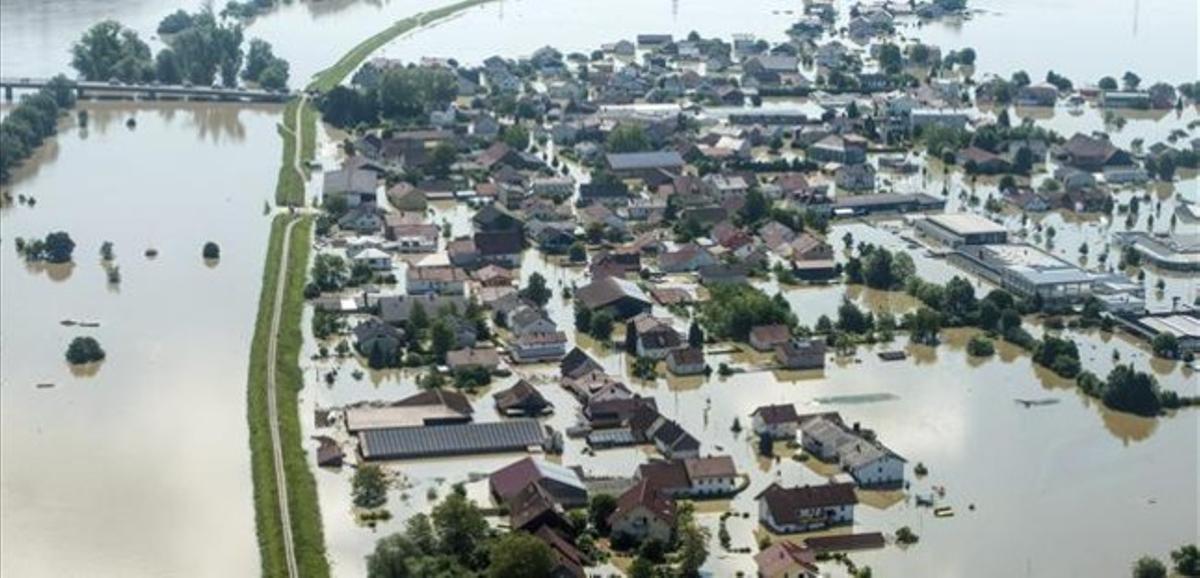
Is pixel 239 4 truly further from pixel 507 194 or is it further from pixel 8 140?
pixel 507 194

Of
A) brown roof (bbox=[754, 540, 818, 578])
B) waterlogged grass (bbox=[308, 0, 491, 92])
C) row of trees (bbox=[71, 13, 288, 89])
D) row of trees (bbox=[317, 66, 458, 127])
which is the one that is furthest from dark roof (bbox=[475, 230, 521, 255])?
row of trees (bbox=[71, 13, 288, 89])

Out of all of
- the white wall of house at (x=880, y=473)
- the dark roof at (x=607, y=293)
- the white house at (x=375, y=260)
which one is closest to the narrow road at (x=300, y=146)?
the white house at (x=375, y=260)

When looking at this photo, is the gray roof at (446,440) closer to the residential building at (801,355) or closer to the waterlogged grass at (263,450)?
the waterlogged grass at (263,450)

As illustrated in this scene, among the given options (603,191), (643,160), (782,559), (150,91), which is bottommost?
(782,559)

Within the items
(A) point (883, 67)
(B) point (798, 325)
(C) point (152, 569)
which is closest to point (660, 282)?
(B) point (798, 325)

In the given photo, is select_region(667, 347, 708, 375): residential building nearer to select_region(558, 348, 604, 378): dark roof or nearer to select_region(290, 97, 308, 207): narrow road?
select_region(558, 348, 604, 378): dark roof

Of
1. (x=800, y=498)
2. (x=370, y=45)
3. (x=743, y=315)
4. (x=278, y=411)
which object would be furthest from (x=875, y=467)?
(x=370, y=45)

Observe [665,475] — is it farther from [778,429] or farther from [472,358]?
[472,358]
